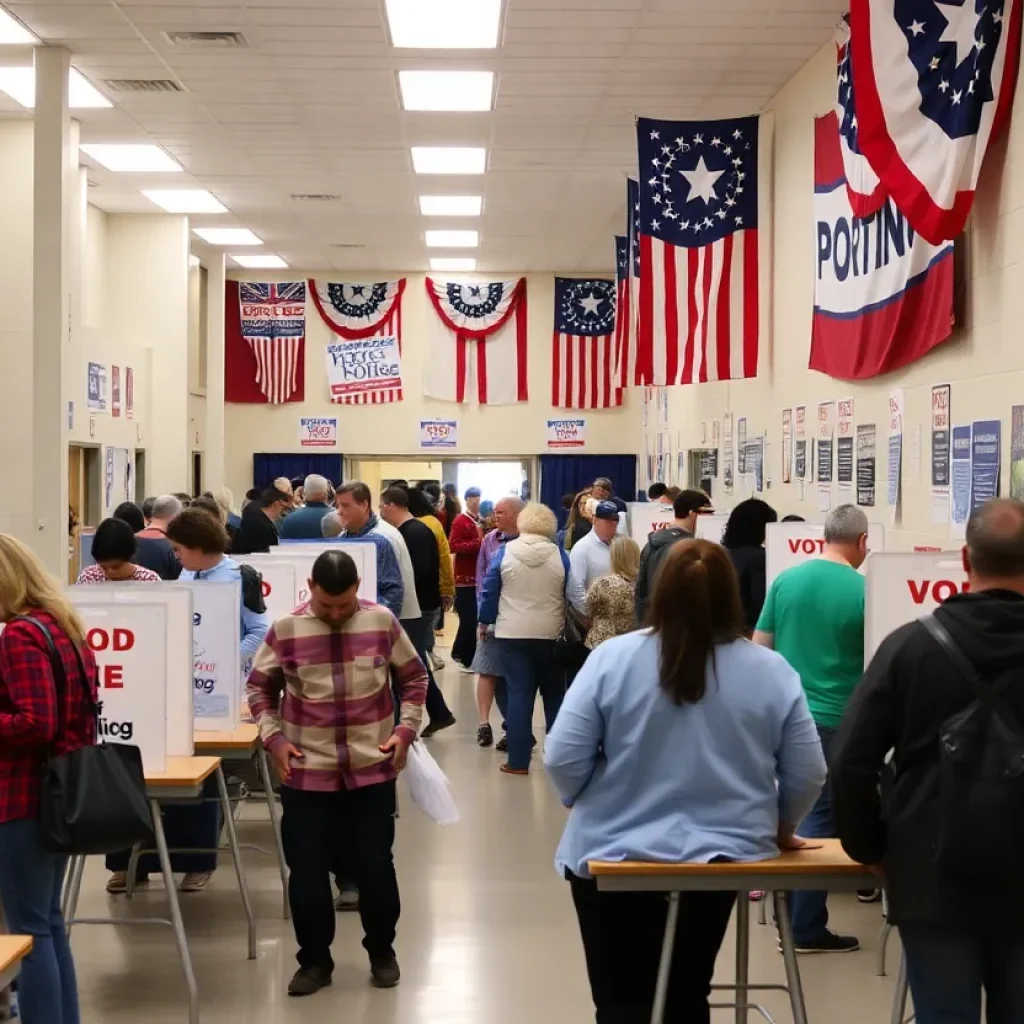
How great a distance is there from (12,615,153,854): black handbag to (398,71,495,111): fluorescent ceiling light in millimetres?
7646

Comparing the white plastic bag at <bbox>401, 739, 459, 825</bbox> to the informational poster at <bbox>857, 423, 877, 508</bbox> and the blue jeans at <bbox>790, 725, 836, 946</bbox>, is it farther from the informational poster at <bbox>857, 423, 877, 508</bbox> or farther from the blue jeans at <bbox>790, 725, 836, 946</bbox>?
the informational poster at <bbox>857, 423, 877, 508</bbox>

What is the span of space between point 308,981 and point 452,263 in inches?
617

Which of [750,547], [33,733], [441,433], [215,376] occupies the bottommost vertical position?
[33,733]

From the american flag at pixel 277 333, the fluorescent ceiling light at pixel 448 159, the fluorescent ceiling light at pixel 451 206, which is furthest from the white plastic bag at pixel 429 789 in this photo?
the american flag at pixel 277 333

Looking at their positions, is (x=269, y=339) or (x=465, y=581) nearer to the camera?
(x=465, y=581)

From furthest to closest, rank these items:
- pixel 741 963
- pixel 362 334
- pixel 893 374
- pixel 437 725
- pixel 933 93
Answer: pixel 362 334 → pixel 437 725 → pixel 893 374 → pixel 933 93 → pixel 741 963

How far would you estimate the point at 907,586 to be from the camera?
4.67 meters

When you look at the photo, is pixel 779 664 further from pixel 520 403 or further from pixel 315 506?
pixel 520 403

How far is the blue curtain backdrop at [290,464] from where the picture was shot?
20750 millimetres

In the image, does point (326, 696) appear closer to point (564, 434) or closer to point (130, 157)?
point (130, 157)

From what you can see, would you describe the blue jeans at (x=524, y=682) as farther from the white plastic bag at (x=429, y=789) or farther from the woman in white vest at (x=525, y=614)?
the white plastic bag at (x=429, y=789)

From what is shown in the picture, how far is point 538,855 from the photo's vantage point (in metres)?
6.86

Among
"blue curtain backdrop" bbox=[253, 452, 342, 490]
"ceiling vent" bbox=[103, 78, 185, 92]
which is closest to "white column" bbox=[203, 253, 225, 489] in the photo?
"blue curtain backdrop" bbox=[253, 452, 342, 490]

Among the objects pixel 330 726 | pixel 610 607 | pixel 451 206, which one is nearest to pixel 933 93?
pixel 610 607
